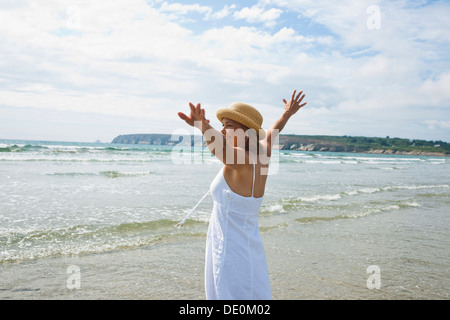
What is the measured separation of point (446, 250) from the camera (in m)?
6.23

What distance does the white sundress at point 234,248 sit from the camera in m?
2.18

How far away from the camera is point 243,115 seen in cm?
214

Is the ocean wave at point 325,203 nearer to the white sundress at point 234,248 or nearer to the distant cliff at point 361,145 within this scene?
the white sundress at point 234,248

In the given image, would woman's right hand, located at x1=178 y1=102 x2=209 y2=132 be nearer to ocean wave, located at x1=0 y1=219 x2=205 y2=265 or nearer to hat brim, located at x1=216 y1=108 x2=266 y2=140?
hat brim, located at x1=216 y1=108 x2=266 y2=140

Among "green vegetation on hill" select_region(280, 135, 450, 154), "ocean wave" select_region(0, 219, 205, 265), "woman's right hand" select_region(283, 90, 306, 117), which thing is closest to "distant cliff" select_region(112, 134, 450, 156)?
"green vegetation on hill" select_region(280, 135, 450, 154)

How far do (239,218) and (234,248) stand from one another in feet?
0.66

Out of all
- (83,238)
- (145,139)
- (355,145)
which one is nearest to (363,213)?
(83,238)

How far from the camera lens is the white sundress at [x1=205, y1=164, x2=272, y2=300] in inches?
85.8

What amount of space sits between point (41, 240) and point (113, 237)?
46.1 inches

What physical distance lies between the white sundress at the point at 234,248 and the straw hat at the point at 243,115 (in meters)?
0.37

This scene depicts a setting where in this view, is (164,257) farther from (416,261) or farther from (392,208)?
(392,208)

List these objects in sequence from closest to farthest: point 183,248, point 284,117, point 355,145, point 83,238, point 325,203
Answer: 1. point 284,117
2. point 183,248
3. point 83,238
4. point 325,203
5. point 355,145

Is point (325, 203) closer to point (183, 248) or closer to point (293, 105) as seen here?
point (183, 248)

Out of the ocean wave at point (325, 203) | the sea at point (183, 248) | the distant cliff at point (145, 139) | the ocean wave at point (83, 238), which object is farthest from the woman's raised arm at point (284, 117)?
the distant cliff at point (145, 139)
